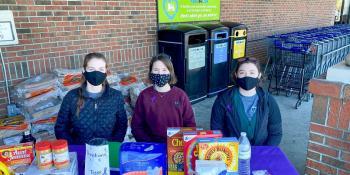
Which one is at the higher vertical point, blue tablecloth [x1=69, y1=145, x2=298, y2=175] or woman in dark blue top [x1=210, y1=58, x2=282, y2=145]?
woman in dark blue top [x1=210, y1=58, x2=282, y2=145]

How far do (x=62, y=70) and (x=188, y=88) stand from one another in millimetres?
2134

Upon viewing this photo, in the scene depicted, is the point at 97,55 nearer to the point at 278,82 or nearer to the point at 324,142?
the point at 324,142

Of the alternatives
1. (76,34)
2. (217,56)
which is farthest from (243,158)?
(217,56)

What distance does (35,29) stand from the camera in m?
3.60

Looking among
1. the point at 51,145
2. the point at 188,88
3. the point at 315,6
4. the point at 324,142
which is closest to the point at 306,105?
the point at 188,88

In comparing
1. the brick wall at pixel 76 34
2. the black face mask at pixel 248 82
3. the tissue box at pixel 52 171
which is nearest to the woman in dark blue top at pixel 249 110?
→ the black face mask at pixel 248 82

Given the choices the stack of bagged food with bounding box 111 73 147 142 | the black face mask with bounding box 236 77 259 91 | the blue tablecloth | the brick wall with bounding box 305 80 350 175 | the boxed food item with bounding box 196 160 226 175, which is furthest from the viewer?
the stack of bagged food with bounding box 111 73 147 142

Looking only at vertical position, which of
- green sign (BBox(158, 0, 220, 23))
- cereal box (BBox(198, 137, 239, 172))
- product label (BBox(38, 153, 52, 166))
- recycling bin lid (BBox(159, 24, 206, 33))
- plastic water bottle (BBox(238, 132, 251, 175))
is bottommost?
plastic water bottle (BBox(238, 132, 251, 175))

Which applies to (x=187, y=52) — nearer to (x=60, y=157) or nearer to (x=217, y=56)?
(x=217, y=56)

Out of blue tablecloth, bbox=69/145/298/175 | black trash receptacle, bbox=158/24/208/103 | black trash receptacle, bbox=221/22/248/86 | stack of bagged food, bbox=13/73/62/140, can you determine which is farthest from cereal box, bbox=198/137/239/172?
black trash receptacle, bbox=221/22/248/86

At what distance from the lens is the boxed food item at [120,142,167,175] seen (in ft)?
4.66

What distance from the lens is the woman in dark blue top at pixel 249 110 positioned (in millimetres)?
2188

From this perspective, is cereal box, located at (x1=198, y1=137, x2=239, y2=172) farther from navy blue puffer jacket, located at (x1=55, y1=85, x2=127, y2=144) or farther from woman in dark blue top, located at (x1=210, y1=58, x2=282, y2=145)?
navy blue puffer jacket, located at (x1=55, y1=85, x2=127, y2=144)

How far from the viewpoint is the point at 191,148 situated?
141 cm
